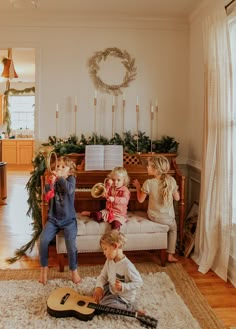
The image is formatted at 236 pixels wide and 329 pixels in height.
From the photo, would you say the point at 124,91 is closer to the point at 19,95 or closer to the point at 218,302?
the point at 218,302

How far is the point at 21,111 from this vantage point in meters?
11.3

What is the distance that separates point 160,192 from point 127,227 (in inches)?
17.4

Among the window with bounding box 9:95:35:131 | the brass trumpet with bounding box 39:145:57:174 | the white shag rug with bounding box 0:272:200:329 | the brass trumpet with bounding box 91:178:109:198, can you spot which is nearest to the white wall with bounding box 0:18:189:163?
the brass trumpet with bounding box 39:145:57:174

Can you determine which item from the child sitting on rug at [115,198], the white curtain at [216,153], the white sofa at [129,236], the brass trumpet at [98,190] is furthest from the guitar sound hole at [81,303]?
the white curtain at [216,153]

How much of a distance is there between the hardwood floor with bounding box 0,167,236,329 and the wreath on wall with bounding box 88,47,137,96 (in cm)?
183

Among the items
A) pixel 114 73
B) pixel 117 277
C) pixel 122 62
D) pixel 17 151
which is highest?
pixel 122 62

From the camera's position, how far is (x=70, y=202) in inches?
119

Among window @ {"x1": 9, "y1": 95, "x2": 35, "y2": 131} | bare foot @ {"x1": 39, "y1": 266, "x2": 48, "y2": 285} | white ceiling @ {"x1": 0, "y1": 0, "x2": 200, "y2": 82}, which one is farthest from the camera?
window @ {"x1": 9, "y1": 95, "x2": 35, "y2": 131}

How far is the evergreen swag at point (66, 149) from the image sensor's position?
12.0 feet

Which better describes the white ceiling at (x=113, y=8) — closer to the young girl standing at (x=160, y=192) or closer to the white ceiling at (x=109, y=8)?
the white ceiling at (x=109, y=8)

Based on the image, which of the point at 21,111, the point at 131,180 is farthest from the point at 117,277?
the point at 21,111

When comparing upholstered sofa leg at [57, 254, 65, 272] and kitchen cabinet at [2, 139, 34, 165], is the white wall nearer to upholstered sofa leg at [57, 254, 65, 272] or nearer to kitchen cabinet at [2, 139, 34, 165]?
upholstered sofa leg at [57, 254, 65, 272]

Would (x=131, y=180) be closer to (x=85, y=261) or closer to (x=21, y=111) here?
(x=85, y=261)

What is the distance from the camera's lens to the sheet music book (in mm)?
3555
